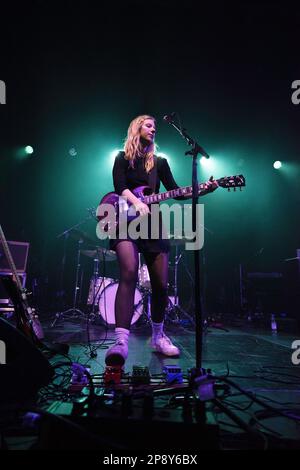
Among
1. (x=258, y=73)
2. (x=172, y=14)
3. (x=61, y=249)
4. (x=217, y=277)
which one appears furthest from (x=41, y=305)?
(x=258, y=73)

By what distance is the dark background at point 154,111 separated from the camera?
16.1 feet

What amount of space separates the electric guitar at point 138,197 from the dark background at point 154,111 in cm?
389

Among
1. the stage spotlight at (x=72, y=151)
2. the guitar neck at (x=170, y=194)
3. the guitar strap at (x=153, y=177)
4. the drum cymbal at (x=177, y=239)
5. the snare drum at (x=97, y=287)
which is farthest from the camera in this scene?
the stage spotlight at (x=72, y=151)

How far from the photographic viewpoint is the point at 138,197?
259 cm

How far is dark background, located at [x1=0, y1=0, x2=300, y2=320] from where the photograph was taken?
4895 mm

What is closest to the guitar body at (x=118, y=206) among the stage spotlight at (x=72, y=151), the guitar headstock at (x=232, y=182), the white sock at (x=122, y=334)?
the guitar headstock at (x=232, y=182)

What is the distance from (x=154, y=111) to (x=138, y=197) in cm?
541

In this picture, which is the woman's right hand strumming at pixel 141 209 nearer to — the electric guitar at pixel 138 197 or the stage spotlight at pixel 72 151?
the electric guitar at pixel 138 197

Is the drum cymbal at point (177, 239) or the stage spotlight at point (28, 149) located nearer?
the drum cymbal at point (177, 239)

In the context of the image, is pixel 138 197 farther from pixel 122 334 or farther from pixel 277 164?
pixel 277 164

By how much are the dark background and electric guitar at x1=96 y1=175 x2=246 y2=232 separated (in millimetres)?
3893

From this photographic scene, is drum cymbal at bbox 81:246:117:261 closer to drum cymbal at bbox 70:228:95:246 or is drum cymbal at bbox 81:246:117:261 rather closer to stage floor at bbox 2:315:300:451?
drum cymbal at bbox 70:228:95:246

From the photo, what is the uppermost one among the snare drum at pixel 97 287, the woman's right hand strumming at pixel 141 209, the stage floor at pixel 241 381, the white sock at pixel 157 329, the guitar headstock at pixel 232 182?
the guitar headstock at pixel 232 182

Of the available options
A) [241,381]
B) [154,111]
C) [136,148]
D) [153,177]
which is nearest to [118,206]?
[153,177]
